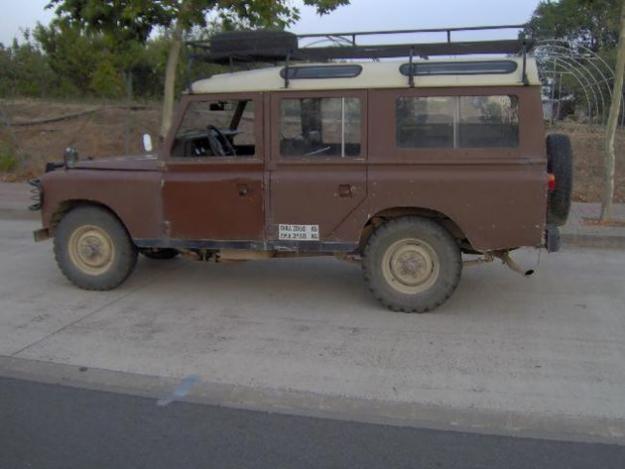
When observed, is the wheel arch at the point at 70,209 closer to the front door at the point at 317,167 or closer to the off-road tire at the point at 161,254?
the off-road tire at the point at 161,254

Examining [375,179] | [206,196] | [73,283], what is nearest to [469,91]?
[375,179]

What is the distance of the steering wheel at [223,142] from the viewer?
6.63 meters

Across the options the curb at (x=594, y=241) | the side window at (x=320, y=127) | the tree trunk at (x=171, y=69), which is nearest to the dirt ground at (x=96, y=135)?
the tree trunk at (x=171, y=69)

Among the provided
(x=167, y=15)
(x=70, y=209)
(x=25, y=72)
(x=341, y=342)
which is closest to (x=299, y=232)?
(x=341, y=342)

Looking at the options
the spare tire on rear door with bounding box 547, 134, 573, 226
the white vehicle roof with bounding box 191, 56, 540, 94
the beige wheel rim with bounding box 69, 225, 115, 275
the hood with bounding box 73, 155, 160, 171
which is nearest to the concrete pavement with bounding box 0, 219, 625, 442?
the beige wheel rim with bounding box 69, 225, 115, 275

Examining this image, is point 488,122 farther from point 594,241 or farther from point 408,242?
point 594,241

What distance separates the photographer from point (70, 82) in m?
28.4

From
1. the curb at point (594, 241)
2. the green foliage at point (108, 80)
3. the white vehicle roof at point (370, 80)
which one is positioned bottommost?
the curb at point (594, 241)

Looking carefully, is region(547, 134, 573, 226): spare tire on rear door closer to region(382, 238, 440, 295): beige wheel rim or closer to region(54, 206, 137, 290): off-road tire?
region(382, 238, 440, 295): beige wheel rim

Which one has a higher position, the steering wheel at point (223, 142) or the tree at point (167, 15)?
the tree at point (167, 15)

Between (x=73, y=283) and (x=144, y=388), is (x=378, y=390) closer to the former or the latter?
(x=144, y=388)

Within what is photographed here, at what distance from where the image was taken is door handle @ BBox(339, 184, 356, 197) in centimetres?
601

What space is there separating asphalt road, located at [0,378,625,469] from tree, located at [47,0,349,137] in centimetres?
747

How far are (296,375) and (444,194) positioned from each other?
2.08 metres
